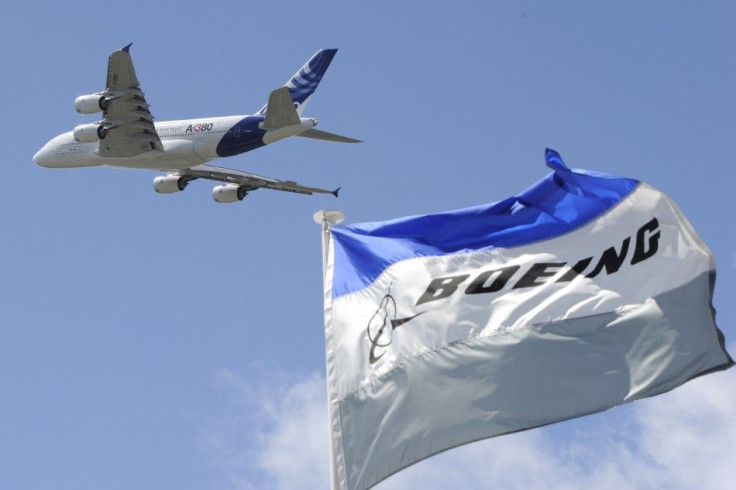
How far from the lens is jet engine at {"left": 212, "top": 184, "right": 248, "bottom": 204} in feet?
213

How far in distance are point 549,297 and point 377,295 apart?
226cm

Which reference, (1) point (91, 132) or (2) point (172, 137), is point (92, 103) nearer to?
(1) point (91, 132)

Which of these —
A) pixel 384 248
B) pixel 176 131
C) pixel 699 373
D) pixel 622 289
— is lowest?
pixel 699 373

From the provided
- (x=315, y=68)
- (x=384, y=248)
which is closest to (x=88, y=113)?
(x=315, y=68)

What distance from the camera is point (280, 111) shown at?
5809 centimetres

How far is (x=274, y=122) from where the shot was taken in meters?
58.5

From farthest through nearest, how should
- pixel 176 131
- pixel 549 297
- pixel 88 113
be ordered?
pixel 176 131
pixel 88 113
pixel 549 297

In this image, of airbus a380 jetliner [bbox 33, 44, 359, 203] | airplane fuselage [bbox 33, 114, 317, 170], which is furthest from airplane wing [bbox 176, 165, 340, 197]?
airplane fuselage [bbox 33, 114, 317, 170]

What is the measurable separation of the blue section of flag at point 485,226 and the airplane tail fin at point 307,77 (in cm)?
5160

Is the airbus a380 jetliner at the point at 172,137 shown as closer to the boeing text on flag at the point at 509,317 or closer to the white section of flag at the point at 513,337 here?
the boeing text on flag at the point at 509,317

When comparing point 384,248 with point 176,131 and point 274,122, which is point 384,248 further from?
point 176,131

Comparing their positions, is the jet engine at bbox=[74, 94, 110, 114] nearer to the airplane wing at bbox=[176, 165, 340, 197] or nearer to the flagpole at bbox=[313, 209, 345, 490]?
the airplane wing at bbox=[176, 165, 340, 197]

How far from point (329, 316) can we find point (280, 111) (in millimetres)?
42783

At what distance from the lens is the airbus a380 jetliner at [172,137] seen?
5794 centimetres
